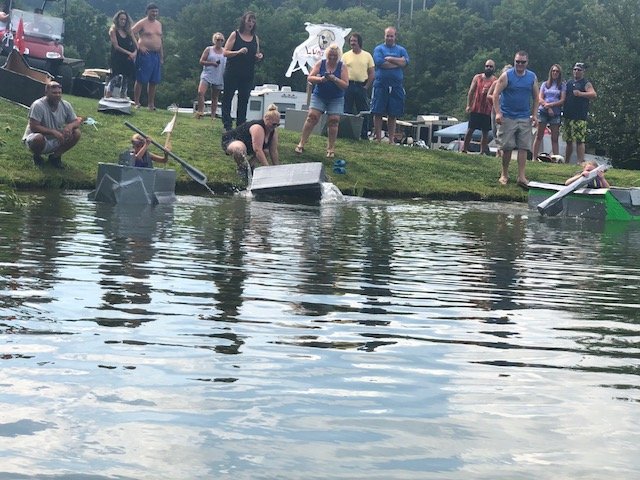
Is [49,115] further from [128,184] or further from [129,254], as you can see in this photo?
[129,254]

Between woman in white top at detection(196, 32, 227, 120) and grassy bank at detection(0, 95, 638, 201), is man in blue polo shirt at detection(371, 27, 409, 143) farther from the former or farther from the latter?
woman in white top at detection(196, 32, 227, 120)

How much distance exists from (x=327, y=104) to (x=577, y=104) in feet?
16.4

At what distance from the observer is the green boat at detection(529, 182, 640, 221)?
18.4 m

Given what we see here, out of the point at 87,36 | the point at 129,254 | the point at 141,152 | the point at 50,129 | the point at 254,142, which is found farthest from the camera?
the point at 87,36

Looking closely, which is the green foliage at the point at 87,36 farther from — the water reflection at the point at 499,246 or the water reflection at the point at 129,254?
the water reflection at the point at 129,254

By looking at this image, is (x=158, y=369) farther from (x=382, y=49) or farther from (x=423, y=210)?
(x=382, y=49)

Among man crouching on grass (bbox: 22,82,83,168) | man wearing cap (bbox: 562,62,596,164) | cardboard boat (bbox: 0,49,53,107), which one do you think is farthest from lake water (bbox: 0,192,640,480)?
man wearing cap (bbox: 562,62,596,164)

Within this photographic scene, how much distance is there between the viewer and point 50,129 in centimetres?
1809

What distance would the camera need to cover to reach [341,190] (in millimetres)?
19766

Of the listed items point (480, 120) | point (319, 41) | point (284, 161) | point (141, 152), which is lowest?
point (284, 161)

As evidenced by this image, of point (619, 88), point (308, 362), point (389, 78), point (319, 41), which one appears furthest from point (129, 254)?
point (619, 88)

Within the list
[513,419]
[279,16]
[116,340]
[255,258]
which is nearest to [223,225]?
[255,258]

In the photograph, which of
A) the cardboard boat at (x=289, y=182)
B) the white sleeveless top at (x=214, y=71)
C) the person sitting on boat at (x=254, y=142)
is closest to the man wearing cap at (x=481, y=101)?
the white sleeveless top at (x=214, y=71)

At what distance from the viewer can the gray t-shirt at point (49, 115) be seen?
1811 centimetres
